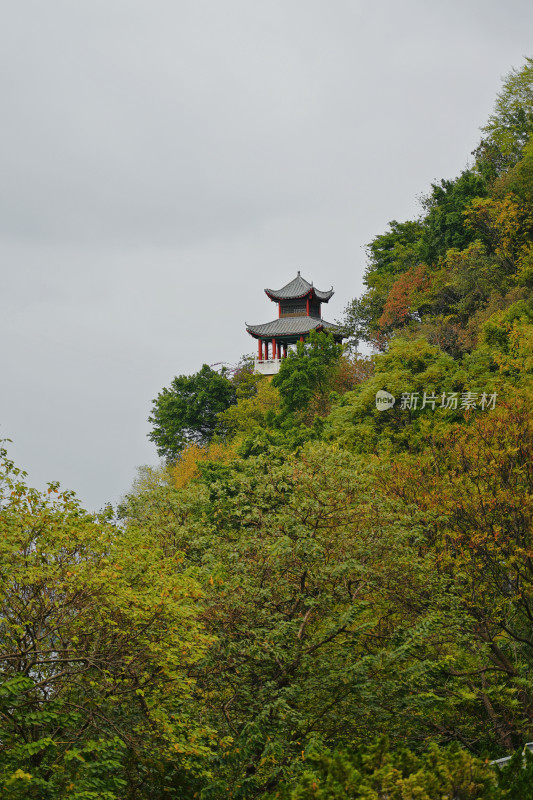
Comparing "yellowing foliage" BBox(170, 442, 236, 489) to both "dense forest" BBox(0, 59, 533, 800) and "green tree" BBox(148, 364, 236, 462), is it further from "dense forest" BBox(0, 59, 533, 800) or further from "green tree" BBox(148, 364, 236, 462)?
"dense forest" BBox(0, 59, 533, 800)

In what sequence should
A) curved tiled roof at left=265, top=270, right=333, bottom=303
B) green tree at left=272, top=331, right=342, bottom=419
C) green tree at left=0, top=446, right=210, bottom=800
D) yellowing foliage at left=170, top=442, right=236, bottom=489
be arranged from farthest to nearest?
curved tiled roof at left=265, top=270, right=333, bottom=303 < yellowing foliage at left=170, top=442, right=236, bottom=489 < green tree at left=272, top=331, right=342, bottom=419 < green tree at left=0, top=446, right=210, bottom=800

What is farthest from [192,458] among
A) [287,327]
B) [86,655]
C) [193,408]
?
[86,655]

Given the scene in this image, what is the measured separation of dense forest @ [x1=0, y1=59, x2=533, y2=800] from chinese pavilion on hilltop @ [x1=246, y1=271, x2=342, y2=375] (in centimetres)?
2523

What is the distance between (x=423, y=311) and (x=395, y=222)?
11356mm

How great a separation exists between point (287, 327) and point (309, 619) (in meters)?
35.7

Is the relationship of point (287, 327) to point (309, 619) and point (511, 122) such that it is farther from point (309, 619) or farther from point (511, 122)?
point (309, 619)

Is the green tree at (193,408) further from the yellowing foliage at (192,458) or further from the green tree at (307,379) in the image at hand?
the green tree at (307,379)

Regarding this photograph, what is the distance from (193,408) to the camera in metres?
41.2

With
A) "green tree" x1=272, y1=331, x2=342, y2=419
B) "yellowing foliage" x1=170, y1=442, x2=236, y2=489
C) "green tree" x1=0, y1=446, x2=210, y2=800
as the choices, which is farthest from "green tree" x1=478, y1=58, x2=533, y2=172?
"green tree" x1=0, y1=446, x2=210, y2=800

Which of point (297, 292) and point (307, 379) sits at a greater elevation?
point (297, 292)

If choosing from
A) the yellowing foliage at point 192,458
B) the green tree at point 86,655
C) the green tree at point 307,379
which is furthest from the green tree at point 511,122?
the green tree at point 86,655

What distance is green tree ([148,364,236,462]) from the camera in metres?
41.0

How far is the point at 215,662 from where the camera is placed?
9.38 m

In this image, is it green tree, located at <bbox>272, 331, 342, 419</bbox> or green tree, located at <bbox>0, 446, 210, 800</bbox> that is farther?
green tree, located at <bbox>272, 331, 342, 419</bbox>
